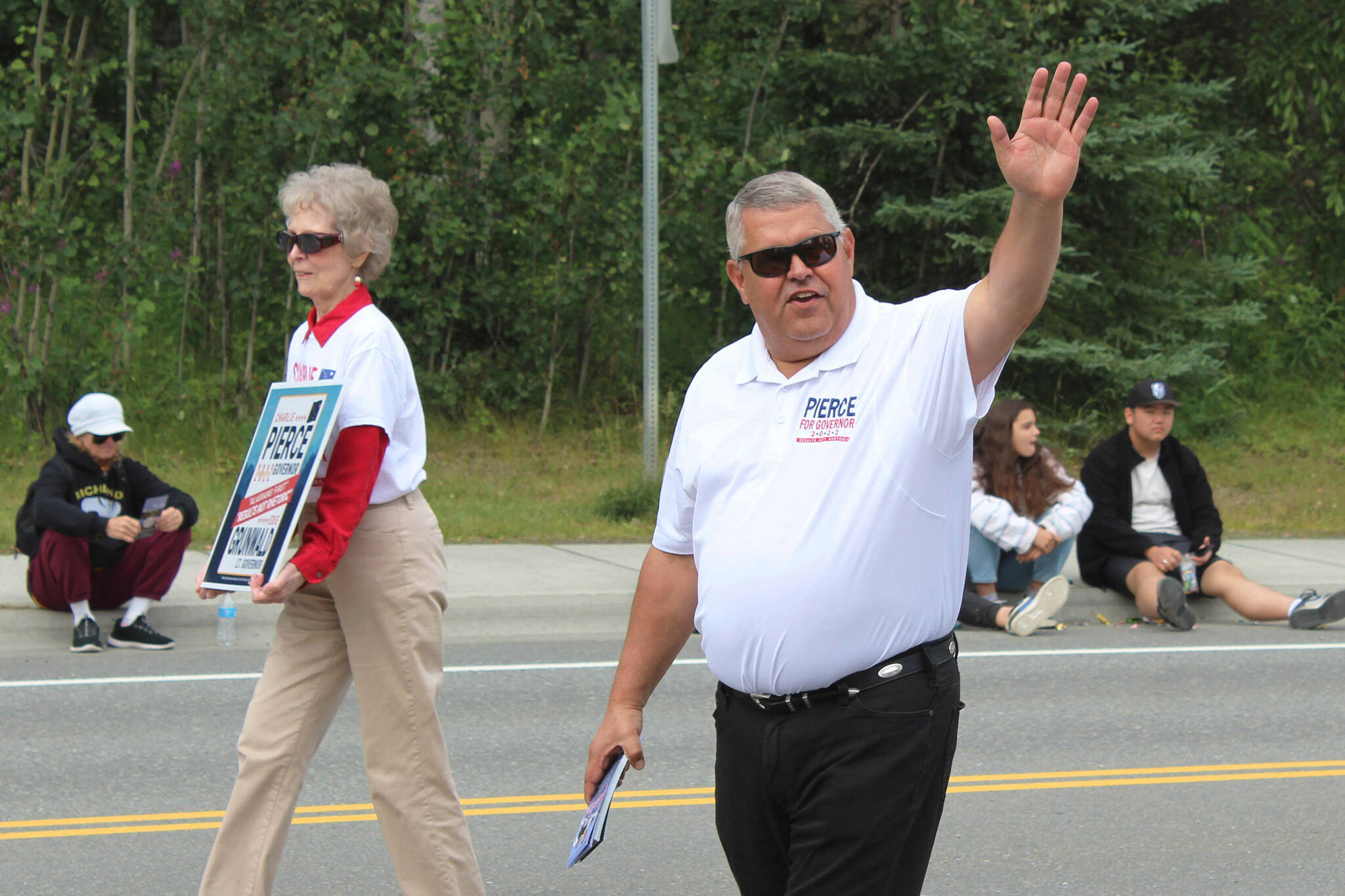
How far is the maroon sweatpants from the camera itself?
26.0ft

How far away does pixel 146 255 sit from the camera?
1391 centimetres

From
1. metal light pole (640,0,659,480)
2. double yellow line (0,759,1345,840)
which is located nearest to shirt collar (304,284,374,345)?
double yellow line (0,759,1345,840)

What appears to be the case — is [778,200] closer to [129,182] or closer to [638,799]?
[638,799]

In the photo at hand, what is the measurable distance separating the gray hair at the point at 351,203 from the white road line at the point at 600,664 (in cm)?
388

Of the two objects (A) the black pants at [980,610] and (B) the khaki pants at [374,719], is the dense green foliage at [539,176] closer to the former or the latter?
(A) the black pants at [980,610]

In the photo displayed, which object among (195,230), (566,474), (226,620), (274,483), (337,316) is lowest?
(566,474)

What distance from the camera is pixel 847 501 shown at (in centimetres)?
274

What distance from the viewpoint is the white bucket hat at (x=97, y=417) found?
7.85 meters

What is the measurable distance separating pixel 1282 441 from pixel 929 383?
14777mm

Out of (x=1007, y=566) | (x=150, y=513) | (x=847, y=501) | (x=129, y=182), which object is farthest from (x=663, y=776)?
(x=129, y=182)

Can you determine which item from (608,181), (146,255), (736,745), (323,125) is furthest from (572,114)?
(736,745)

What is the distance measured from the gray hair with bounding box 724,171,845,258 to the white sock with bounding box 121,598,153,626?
604 centimetres

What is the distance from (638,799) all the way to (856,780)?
2932 mm

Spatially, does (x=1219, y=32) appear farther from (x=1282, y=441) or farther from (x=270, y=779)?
(x=270, y=779)
